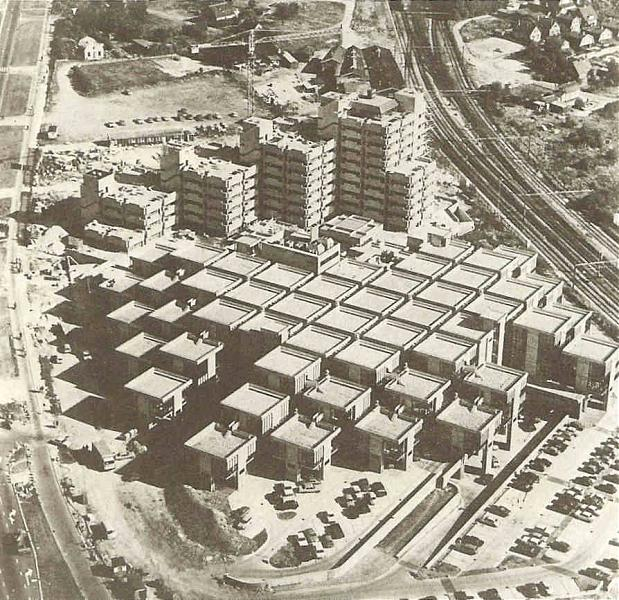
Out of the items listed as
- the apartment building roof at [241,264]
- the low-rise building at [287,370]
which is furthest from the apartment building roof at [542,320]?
the apartment building roof at [241,264]

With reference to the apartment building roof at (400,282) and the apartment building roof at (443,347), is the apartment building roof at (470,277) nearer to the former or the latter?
the apartment building roof at (400,282)

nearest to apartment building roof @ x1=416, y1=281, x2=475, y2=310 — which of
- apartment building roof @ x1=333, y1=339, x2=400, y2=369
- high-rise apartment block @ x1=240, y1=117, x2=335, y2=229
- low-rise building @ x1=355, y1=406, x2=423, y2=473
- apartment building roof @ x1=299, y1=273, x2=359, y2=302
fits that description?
apartment building roof @ x1=299, y1=273, x2=359, y2=302

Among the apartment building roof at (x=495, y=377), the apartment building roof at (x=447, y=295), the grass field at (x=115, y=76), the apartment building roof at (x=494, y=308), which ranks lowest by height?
the apartment building roof at (x=495, y=377)

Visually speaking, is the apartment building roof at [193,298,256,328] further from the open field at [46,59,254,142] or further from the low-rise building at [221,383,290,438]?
the open field at [46,59,254,142]

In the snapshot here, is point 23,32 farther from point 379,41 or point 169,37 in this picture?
point 379,41

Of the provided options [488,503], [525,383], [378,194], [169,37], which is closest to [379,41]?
[169,37]

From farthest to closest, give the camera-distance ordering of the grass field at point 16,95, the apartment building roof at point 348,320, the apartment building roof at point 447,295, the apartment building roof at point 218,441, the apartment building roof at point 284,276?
the grass field at point 16,95
the apartment building roof at point 284,276
the apartment building roof at point 447,295
the apartment building roof at point 348,320
the apartment building roof at point 218,441

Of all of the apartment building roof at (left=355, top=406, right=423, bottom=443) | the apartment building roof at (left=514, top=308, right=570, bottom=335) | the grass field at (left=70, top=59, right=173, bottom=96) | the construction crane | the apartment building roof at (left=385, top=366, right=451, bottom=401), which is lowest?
the apartment building roof at (left=355, top=406, right=423, bottom=443)
